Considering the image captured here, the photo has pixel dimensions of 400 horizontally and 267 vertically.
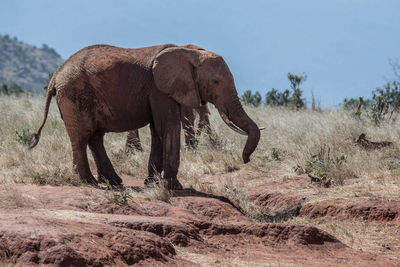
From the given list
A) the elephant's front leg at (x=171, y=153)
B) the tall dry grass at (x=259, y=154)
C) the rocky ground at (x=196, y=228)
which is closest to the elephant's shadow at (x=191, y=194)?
the rocky ground at (x=196, y=228)

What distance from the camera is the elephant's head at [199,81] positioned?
9.03m

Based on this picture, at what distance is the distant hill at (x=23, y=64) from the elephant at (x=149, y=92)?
90399 mm

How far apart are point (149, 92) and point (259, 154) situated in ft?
12.4

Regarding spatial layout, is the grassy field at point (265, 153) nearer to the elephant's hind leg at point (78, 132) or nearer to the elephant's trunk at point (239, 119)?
the elephant's hind leg at point (78, 132)

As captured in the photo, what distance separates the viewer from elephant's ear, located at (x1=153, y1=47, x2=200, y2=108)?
9.04m

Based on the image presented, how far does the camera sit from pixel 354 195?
8555mm

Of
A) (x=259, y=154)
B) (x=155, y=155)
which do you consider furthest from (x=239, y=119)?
(x=259, y=154)

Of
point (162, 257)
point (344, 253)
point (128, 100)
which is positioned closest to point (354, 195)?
point (344, 253)

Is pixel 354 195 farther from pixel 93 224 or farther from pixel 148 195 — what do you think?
pixel 93 224

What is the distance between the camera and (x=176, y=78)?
356 inches

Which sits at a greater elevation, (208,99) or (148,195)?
(208,99)

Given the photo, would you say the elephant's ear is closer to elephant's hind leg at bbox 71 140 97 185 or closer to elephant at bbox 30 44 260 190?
elephant at bbox 30 44 260 190

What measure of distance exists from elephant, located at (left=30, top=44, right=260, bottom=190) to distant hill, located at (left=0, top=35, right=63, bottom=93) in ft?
297

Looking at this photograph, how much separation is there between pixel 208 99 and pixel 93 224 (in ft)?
12.9
